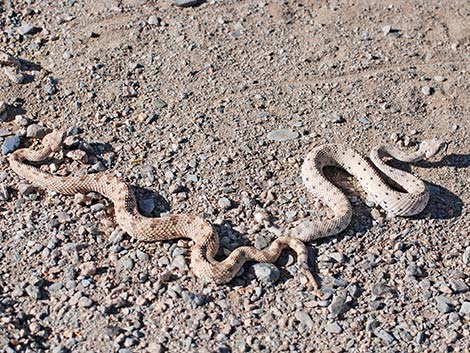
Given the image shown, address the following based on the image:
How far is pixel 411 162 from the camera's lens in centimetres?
938

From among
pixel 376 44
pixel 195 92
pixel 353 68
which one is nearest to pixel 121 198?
pixel 195 92

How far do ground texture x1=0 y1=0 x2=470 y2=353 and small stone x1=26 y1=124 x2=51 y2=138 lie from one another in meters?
0.02

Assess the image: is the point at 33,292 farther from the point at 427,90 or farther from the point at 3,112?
the point at 427,90

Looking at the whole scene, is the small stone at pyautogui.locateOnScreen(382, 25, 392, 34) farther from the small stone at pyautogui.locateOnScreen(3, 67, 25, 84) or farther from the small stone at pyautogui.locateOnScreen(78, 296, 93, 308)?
the small stone at pyautogui.locateOnScreen(78, 296, 93, 308)

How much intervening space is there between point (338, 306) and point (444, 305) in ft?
3.36

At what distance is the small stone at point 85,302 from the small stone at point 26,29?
5238 mm

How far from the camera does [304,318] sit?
7.45 meters

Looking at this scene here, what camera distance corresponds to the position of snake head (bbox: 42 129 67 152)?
9334 millimetres

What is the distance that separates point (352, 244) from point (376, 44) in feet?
12.8

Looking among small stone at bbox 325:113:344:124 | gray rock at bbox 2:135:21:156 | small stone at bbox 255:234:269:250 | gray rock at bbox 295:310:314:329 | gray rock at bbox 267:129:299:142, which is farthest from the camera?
small stone at bbox 325:113:344:124

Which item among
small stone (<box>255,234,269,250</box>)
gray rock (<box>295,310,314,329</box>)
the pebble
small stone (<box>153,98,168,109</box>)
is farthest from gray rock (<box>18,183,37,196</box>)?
gray rock (<box>295,310,314,329</box>)

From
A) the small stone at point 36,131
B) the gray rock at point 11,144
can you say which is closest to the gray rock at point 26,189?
the gray rock at point 11,144

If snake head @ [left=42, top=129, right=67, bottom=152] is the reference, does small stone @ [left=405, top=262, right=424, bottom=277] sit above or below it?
below

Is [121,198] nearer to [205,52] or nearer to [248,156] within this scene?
[248,156]
